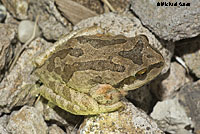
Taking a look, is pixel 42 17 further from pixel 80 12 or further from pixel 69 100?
pixel 69 100

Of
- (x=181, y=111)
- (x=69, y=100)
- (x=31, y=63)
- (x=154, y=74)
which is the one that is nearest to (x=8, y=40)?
(x=31, y=63)

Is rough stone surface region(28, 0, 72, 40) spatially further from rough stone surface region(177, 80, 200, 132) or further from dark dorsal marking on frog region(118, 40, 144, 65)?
rough stone surface region(177, 80, 200, 132)

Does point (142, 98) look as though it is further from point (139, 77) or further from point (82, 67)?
point (82, 67)

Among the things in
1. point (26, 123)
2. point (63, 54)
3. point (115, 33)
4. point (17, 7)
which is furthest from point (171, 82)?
point (17, 7)

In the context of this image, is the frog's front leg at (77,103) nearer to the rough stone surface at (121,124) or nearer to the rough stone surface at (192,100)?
the rough stone surface at (121,124)

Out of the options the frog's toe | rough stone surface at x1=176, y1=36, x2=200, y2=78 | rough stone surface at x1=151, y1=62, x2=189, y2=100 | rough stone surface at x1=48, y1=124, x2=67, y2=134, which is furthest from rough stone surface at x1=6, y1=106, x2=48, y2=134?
rough stone surface at x1=176, y1=36, x2=200, y2=78
